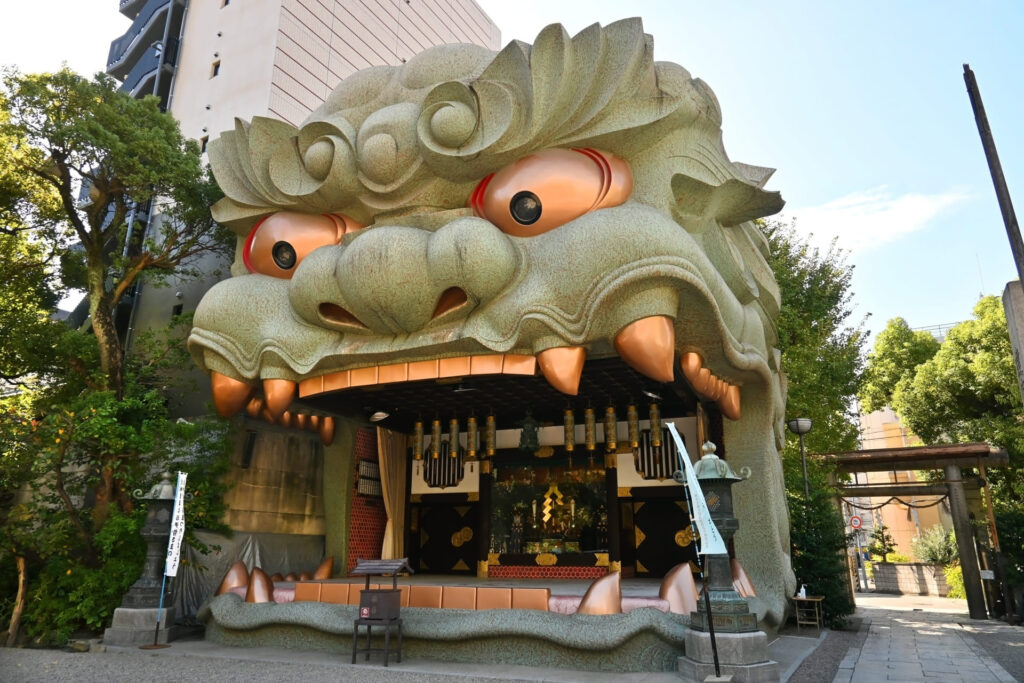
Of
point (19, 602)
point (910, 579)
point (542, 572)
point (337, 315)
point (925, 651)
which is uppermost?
point (337, 315)

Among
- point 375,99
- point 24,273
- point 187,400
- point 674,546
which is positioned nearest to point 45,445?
point 187,400

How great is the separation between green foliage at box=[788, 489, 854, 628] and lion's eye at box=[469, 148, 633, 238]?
7981mm

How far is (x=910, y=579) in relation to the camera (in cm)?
2464

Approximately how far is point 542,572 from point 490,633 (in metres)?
4.54

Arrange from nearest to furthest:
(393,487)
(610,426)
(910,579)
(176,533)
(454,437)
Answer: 1. (176,533)
2. (610,426)
3. (454,437)
4. (393,487)
5. (910,579)

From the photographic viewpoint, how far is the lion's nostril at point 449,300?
768 cm

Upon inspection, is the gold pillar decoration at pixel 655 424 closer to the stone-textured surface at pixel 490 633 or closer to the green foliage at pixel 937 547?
the stone-textured surface at pixel 490 633

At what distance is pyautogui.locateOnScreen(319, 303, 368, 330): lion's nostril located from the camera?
8.18 metres

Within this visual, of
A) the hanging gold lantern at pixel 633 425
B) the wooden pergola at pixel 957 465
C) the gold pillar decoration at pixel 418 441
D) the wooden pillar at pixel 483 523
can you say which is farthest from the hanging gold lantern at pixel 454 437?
the wooden pergola at pixel 957 465

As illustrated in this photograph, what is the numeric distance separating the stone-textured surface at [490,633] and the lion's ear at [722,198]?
4.78 m

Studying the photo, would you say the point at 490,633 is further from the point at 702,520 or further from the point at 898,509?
the point at 898,509

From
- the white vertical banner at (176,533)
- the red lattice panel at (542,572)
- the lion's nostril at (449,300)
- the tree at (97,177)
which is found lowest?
the red lattice panel at (542,572)

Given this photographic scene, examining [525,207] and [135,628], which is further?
[135,628]

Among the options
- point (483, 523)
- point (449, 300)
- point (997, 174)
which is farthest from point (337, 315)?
point (997, 174)
